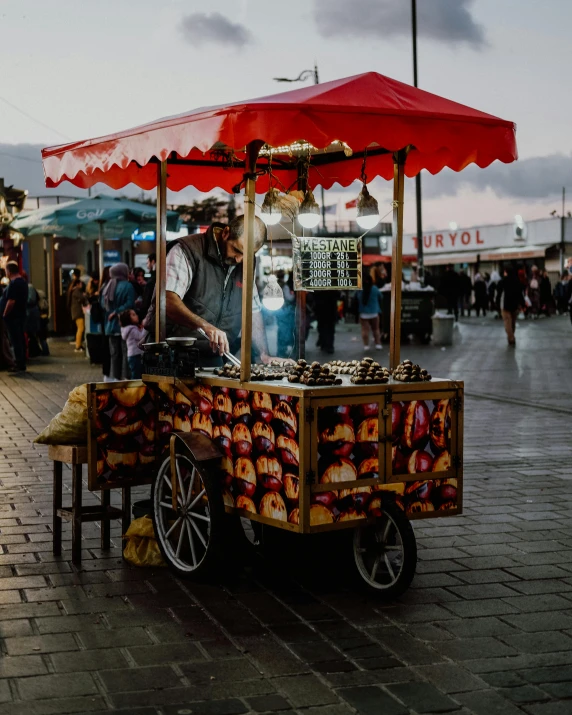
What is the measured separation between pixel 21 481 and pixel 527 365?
12.4 metres

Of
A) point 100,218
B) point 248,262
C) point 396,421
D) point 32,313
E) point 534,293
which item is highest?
point 100,218

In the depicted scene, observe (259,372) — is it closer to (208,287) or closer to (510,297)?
(208,287)

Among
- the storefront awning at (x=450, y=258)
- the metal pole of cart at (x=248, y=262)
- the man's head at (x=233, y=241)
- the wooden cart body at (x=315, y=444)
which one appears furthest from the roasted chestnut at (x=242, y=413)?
the storefront awning at (x=450, y=258)

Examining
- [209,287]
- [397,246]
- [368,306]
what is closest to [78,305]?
[368,306]

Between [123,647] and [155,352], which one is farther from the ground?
[155,352]

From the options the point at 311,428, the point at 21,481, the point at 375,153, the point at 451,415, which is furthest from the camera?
the point at 21,481

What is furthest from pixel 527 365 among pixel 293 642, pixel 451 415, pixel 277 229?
pixel 293 642

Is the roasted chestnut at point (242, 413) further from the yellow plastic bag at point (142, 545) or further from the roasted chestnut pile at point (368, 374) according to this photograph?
the yellow plastic bag at point (142, 545)

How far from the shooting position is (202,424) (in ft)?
18.6

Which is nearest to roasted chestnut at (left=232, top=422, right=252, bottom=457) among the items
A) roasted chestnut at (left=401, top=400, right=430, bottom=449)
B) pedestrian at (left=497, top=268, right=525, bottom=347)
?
roasted chestnut at (left=401, top=400, right=430, bottom=449)

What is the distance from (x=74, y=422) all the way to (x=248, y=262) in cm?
145

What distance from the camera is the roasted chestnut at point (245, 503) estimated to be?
524cm

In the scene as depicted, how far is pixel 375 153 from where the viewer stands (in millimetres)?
6570

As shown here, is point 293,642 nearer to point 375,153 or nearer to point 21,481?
point 375,153
